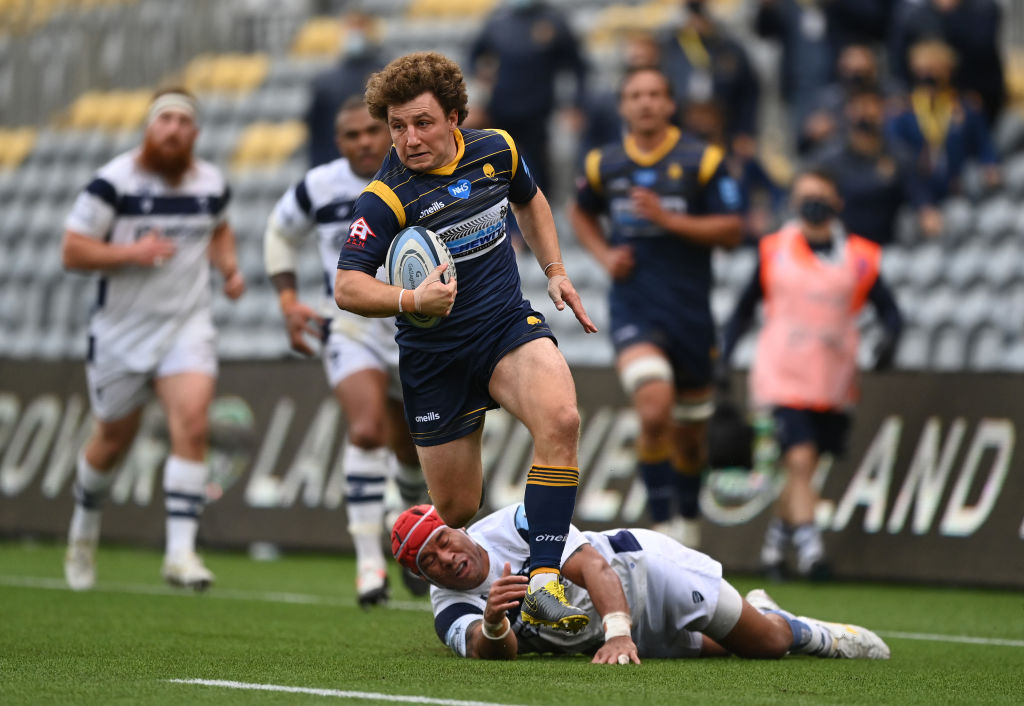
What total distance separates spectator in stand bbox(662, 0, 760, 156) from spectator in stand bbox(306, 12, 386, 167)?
261 centimetres

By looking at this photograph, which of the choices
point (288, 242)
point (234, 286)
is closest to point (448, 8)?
point (234, 286)

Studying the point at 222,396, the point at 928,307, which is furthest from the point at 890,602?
the point at 222,396

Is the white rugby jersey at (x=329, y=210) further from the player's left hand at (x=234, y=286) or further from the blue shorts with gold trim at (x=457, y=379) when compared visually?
the blue shorts with gold trim at (x=457, y=379)

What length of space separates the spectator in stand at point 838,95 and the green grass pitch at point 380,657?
13.4 ft

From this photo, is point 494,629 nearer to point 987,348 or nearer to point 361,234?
point 361,234

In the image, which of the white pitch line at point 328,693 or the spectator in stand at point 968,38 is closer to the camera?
the white pitch line at point 328,693

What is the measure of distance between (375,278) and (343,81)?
8362 mm

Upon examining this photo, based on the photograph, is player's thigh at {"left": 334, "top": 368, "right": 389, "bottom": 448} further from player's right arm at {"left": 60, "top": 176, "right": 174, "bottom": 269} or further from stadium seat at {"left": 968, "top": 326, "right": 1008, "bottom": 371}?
stadium seat at {"left": 968, "top": 326, "right": 1008, "bottom": 371}

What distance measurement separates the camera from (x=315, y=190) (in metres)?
9.13

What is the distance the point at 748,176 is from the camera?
542 inches

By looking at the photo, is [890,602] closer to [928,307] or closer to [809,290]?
[809,290]

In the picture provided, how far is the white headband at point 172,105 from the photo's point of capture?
938 cm

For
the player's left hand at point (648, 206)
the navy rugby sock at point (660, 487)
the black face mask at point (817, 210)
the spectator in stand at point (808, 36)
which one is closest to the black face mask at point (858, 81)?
the spectator in stand at point (808, 36)

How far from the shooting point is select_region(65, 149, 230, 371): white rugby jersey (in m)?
9.34
